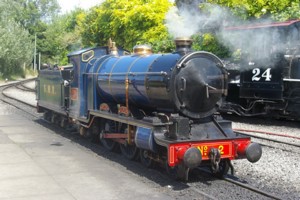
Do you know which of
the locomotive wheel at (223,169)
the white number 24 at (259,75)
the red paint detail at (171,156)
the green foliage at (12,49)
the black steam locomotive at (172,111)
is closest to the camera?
the red paint detail at (171,156)

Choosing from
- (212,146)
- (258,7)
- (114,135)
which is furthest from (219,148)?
(258,7)

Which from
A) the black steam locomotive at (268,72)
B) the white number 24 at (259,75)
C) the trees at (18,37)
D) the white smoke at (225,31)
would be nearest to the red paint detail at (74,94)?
the white smoke at (225,31)

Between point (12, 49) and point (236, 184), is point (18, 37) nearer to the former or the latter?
point (12, 49)

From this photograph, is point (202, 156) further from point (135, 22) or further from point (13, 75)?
point (13, 75)

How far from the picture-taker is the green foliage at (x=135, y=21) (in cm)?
2355

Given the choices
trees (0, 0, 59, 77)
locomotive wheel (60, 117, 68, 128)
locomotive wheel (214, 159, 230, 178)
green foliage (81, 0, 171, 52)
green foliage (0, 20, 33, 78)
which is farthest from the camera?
trees (0, 0, 59, 77)

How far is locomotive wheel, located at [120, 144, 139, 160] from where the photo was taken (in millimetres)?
8875

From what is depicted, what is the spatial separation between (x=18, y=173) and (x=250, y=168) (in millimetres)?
4373

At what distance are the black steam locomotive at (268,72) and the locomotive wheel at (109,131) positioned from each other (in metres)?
6.32

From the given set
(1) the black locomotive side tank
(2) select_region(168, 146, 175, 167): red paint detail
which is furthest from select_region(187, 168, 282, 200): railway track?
(1) the black locomotive side tank

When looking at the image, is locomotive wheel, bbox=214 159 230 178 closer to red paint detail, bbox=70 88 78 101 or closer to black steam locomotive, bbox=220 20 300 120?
red paint detail, bbox=70 88 78 101

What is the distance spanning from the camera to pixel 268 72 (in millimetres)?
14031

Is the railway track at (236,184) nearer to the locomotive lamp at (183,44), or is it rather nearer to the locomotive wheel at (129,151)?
the locomotive wheel at (129,151)

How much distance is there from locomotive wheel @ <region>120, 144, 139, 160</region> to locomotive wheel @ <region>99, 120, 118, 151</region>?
0.51 m
